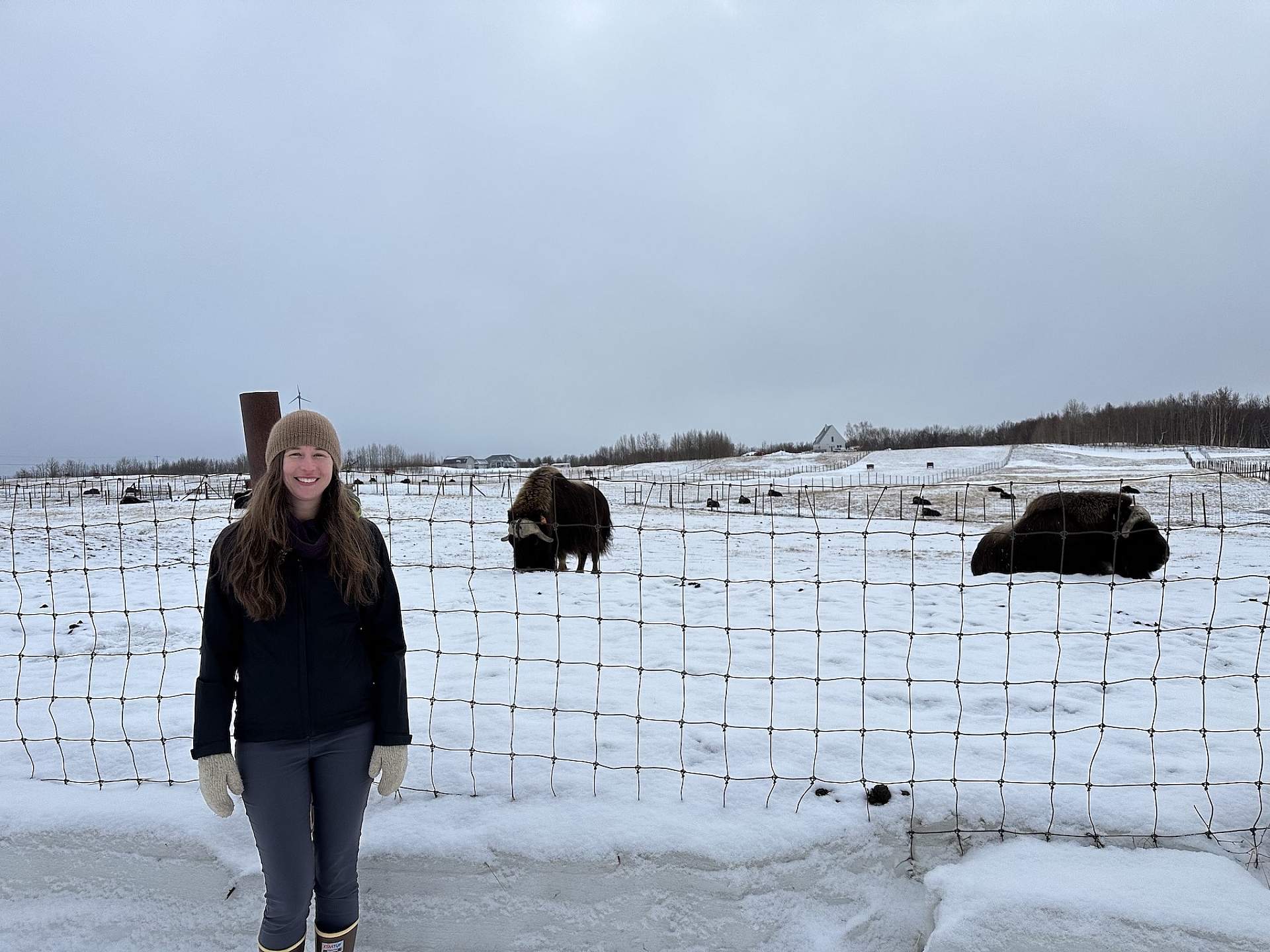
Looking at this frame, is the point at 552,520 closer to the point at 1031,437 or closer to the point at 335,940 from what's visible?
the point at 335,940

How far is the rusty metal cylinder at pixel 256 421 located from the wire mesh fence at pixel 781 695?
19.3 inches

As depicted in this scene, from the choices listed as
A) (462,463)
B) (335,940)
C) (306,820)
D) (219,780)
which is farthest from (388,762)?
(462,463)

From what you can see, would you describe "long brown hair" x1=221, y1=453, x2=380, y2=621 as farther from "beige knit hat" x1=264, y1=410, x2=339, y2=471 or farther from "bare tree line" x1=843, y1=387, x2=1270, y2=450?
"bare tree line" x1=843, y1=387, x2=1270, y2=450

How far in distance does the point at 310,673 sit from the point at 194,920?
1427mm

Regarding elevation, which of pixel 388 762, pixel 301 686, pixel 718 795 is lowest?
pixel 718 795

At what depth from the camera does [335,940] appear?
2396mm

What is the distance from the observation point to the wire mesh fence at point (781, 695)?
318 centimetres

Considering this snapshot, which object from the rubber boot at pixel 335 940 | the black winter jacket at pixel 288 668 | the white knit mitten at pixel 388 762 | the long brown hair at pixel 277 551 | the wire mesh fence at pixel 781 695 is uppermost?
the long brown hair at pixel 277 551

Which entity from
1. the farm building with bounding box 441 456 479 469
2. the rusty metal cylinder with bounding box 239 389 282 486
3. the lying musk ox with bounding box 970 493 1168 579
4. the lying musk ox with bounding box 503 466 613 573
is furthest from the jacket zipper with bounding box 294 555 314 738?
the farm building with bounding box 441 456 479 469

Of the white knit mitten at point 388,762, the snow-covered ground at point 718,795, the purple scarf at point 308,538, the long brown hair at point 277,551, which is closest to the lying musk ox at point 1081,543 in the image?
the snow-covered ground at point 718,795

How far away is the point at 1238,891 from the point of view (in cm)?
251

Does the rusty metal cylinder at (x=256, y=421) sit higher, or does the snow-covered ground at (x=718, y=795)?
the rusty metal cylinder at (x=256, y=421)

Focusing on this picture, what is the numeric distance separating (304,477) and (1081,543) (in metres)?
10.6

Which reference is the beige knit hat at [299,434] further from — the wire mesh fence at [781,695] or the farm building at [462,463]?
the farm building at [462,463]
